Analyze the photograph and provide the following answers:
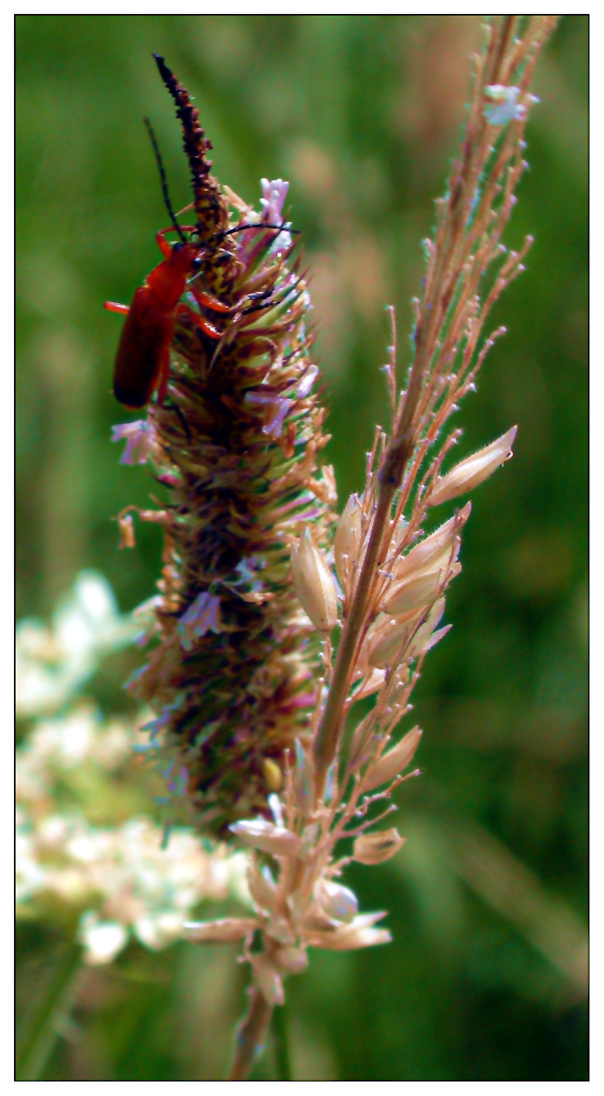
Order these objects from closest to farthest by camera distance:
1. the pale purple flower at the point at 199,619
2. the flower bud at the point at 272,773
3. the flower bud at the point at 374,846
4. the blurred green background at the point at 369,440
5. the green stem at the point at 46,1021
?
1. the flower bud at the point at 374,846
2. the pale purple flower at the point at 199,619
3. the flower bud at the point at 272,773
4. the green stem at the point at 46,1021
5. the blurred green background at the point at 369,440

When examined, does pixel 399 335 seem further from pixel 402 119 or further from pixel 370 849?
pixel 370 849

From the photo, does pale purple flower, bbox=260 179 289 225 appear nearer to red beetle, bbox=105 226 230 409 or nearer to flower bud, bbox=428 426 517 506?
red beetle, bbox=105 226 230 409

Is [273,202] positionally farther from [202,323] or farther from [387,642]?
[387,642]

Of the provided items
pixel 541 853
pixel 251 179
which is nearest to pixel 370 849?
pixel 541 853

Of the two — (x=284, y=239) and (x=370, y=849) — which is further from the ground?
(x=284, y=239)

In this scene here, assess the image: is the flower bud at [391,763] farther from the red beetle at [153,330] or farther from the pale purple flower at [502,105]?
the pale purple flower at [502,105]

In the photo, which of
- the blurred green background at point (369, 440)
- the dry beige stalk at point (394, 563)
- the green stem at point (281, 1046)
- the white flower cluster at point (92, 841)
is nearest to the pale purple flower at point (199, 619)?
the dry beige stalk at point (394, 563)

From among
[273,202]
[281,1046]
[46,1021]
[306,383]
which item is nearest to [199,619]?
[306,383]
